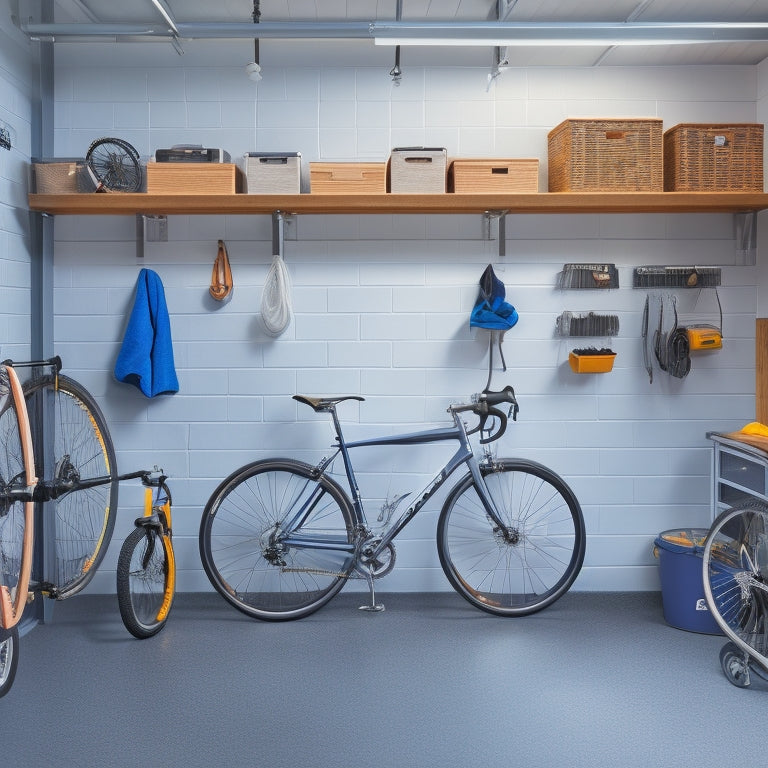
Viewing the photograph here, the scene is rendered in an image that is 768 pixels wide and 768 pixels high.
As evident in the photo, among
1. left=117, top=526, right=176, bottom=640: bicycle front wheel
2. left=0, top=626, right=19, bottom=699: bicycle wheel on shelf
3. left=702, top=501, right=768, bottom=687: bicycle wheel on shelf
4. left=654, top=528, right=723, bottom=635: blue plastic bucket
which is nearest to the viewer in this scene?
left=0, top=626, right=19, bottom=699: bicycle wheel on shelf

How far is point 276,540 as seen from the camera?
3.57 m

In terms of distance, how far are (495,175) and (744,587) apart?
6.62ft

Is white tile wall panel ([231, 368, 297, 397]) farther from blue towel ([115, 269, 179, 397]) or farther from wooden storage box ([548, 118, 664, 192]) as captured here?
wooden storage box ([548, 118, 664, 192])

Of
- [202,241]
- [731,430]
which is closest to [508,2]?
[202,241]

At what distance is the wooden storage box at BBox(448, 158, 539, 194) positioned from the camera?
3.55 m

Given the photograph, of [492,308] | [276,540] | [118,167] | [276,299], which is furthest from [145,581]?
[492,308]

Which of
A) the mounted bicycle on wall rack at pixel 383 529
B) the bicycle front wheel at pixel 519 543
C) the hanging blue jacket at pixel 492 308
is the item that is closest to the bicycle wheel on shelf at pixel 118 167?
the mounted bicycle on wall rack at pixel 383 529

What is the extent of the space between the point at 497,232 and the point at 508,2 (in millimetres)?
1024

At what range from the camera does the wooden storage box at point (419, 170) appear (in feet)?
11.6

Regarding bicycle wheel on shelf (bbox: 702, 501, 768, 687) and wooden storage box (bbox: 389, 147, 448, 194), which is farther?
wooden storage box (bbox: 389, 147, 448, 194)

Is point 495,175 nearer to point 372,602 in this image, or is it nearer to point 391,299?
point 391,299

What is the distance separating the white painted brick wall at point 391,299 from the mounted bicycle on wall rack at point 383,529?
153mm

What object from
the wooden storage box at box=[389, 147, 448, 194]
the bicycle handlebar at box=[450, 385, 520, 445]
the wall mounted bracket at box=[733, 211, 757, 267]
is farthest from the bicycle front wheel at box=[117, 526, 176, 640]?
the wall mounted bracket at box=[733, 211, 757, 267]

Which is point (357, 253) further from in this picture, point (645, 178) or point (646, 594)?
point (646, 594)
